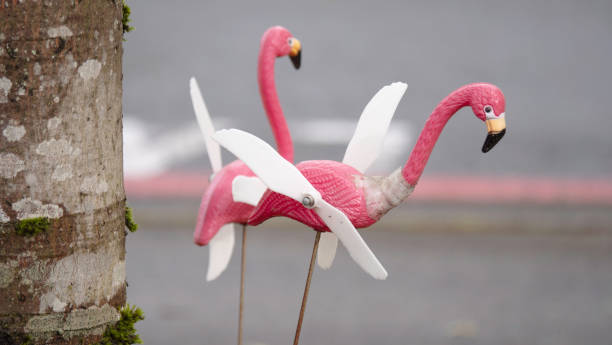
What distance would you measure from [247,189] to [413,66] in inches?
231

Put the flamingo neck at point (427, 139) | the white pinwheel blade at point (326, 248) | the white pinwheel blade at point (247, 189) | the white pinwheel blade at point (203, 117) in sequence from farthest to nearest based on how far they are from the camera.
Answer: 1. the white pinwheel blade at point (203, 117)
2. the white pinwheel blade at point (326, 248)
3. the white pinwheel blade at point (247, 189)
4. the flamingo neck at point (427, 139)

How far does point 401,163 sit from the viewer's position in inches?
242

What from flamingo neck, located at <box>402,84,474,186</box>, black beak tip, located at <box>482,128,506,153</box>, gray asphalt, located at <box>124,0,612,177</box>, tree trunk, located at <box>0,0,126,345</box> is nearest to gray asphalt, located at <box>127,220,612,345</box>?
gray asphalt, located at <box>124,0,612,177</box>

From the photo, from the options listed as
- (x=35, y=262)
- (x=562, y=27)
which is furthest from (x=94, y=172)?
(x=562, y=27)

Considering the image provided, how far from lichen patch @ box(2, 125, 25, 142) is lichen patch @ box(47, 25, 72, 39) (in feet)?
0.75

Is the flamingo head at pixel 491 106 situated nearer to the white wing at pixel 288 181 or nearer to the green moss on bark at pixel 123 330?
the white wing at pixel 288 181

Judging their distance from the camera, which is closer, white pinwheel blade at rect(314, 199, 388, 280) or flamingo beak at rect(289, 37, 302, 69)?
white pinwheel blade at rect(314, 199, 388, 280)

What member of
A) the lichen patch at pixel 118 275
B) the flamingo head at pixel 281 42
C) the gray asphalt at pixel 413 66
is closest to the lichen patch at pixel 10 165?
the lichen patch at pixel 118 275

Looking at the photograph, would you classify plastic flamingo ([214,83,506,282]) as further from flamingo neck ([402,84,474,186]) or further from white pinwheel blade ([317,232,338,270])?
white pinwheel blade ([317,232,338,270])

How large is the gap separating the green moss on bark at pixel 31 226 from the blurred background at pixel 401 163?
2606 millimetres

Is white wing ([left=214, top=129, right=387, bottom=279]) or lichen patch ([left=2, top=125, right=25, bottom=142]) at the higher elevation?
lichen patch ([left=2, top=125, right=25, bottom=142])

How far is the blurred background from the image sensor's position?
455 centimetres

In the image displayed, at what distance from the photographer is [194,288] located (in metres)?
4.92

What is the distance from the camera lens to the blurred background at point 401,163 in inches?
179
